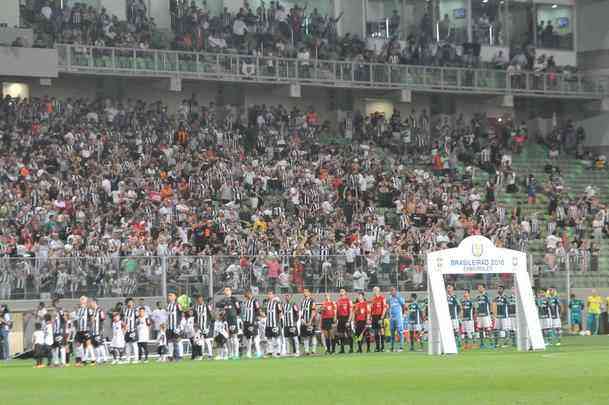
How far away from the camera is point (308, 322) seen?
116ft

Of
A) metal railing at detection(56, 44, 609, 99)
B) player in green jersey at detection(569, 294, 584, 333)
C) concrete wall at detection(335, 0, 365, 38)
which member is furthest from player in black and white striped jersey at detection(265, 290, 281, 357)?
concrete wall at detection(335, 0, 365, 38)

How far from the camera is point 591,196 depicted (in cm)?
5441

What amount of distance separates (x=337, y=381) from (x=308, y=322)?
45.1ft

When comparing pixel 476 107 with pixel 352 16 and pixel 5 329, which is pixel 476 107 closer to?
pixel 352 16

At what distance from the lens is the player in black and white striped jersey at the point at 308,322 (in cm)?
3506

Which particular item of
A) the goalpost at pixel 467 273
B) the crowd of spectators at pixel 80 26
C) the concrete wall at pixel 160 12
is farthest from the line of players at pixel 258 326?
the concrete wall at pixel 160 12

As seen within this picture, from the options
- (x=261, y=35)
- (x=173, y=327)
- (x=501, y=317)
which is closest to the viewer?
(x=173, y=327)

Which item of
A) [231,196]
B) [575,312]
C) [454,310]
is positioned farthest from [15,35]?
[575,312]

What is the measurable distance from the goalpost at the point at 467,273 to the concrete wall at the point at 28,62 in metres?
19.5

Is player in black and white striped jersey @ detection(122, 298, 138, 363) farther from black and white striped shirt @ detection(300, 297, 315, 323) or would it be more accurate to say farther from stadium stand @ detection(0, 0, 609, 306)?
black and white striped shirt @ detection(300, 297, 315, 323)

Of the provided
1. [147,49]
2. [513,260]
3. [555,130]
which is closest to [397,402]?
[513,260]

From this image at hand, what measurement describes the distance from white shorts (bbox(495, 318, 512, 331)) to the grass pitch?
21.8 ft

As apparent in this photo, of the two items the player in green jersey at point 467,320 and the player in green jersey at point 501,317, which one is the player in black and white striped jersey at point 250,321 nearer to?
the player in green jersey at point 467,320

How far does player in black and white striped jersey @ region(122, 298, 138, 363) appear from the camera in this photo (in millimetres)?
33500
